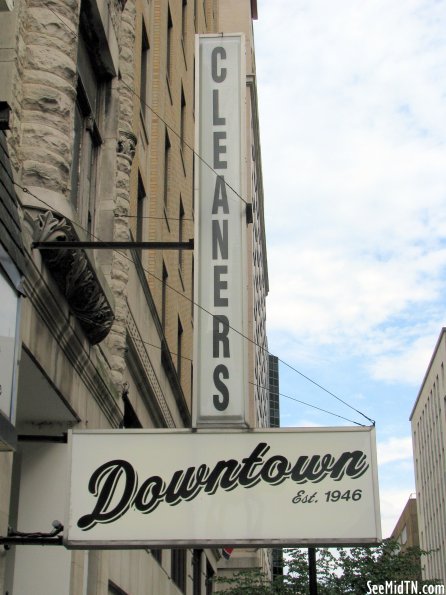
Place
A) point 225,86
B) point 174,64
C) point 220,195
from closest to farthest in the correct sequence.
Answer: point 220,195 < point 225,86 < point 174,64

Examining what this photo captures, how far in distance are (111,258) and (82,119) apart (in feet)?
7.15

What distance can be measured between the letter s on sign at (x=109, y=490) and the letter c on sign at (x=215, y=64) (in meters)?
5.51

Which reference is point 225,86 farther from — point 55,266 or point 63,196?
point 55,266

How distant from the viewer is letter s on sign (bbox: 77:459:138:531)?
772cm

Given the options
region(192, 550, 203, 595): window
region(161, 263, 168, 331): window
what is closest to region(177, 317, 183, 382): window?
region(161, 263, 168, 331): window

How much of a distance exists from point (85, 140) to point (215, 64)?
7.30 ft

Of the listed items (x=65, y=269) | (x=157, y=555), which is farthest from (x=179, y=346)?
(x=65, y=269)

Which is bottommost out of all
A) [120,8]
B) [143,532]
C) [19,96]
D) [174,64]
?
[143,532]

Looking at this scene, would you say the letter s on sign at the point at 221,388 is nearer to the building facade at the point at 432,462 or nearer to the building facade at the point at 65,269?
the building facade at the point at 65,269

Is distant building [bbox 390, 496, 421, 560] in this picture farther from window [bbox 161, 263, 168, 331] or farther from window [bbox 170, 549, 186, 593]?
window [bbox 161, 263, 168, 331]

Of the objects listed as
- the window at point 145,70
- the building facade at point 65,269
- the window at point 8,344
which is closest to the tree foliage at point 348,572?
the building facade at point 65,269

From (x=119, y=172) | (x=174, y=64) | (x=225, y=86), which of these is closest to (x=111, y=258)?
(x=119, y=172)

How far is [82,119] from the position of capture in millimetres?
12727

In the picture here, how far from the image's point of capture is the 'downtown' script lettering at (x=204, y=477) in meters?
7.81
